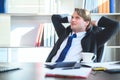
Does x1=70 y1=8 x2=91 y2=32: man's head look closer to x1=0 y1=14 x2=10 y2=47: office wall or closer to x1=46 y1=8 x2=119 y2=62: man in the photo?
x1=46 y1=8 x2=119 y2=62: man

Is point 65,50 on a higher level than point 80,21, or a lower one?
lower

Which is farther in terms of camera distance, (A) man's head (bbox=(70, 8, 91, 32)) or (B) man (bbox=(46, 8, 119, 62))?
(A) man's head (bbox=(70, 8, 91, 32))

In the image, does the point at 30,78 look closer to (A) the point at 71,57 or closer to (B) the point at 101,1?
(A) the point at 71,57

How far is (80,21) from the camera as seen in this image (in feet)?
7.87

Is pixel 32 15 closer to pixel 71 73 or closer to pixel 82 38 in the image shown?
pixel 82 38

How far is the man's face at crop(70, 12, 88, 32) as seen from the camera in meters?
2.36

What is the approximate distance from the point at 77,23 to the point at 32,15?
861mm

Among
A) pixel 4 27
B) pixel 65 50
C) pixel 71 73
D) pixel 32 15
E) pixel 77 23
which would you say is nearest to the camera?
pixel 71 73

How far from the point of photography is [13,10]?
288 cm

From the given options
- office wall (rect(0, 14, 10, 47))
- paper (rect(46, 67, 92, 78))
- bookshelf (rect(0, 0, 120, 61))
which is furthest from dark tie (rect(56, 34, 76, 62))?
paper (rect(46, 67, 92, 78))

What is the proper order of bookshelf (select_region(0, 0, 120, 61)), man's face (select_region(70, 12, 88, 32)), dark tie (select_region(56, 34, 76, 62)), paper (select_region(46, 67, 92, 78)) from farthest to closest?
bookshelf (select_region(0, 0, 120, 61))
man's face (select_region(70, 12, 88, 32))
dark tie (select_region(56, 34, 76, 62))
paper (select_region(46, 67, 92, 78))

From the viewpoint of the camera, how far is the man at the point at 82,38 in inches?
87.3

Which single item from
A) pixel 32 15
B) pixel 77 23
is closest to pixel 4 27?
pixel 32 15

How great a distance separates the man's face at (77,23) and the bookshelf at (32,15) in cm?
58
